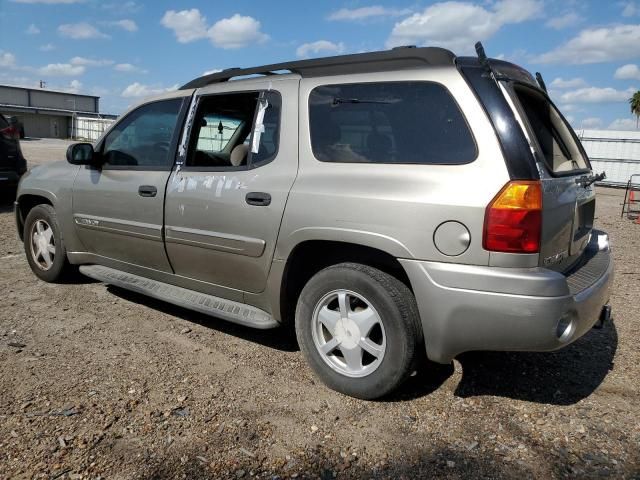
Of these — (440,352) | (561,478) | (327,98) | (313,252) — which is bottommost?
(561,478)

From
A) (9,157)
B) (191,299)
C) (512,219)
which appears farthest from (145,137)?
(9,157)

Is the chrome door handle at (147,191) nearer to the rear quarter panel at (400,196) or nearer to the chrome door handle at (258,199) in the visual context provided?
the chrome door handle at (258,199)

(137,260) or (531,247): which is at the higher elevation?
(531,247)

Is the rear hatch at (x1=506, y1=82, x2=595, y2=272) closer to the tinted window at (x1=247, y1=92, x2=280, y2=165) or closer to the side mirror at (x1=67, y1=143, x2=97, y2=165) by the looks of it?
the tinted window at (x1=247, y1=92, x2=280, y2=165)

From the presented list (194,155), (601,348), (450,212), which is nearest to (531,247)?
(450,212)

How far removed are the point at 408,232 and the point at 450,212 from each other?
0.77 feet

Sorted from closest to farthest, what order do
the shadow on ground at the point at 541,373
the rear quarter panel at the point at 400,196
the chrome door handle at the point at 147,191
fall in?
1. the rear quarter panel at the point at 400,196
2. the shadow on ground at the point at 541,373
3. the chrome door handle at the point at 147,191

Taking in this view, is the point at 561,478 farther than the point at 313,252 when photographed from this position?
No

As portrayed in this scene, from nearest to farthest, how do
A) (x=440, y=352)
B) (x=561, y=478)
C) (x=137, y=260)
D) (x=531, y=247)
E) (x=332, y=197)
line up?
1. (x=561, y=478)
2. (x=531, y=247)
3. (x=440, y=352)
4. (x=332, y=197)
5. (x=137, y=260)

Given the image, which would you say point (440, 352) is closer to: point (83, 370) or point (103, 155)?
point (83, 370)

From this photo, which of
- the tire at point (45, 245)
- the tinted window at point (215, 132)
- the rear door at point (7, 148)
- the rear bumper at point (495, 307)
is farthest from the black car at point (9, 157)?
the rear bumper at point (495, 307)

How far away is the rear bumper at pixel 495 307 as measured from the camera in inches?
99.3

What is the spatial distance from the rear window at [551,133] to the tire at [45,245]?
13.1 ft

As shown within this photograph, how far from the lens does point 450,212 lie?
2.61m
